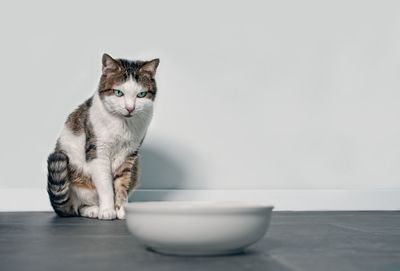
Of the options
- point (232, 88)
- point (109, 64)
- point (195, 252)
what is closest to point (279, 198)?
point (232, 88)

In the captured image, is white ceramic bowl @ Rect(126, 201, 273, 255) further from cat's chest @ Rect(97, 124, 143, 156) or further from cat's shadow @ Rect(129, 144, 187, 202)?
cat's shadow @ Rect(129, 144, 187, 202)

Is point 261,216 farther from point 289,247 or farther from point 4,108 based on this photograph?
point 4,108

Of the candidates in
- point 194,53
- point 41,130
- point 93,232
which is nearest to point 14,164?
point 41,130

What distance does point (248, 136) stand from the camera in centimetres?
271

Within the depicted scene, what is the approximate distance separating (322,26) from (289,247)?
1.66m

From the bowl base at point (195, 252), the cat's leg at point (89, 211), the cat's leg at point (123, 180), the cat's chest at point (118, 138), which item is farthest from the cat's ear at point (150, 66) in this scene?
the bowl base at point (195, 252)

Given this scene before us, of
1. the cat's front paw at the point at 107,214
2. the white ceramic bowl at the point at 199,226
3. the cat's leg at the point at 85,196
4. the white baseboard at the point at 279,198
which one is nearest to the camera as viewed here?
the white ceramic bowl at the point at 199,226

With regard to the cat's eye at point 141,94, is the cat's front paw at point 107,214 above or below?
below

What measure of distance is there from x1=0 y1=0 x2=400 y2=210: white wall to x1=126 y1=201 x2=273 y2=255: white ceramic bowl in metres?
1.56

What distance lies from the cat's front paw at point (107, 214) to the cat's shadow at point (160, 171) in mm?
543

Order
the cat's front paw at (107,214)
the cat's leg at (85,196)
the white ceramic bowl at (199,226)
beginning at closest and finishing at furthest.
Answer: the white ceramic bowl at (199,226)
the cat's front paw at (107,214)
the cat's leg at (85,196)

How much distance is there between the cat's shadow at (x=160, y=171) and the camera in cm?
265

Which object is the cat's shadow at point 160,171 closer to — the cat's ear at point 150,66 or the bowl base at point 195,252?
the cat's ear at point 150,66

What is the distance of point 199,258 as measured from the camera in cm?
110
